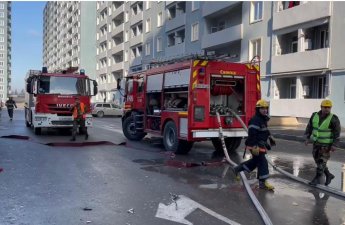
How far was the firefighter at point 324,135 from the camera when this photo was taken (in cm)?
763

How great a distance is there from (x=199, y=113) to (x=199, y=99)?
0.39 meters

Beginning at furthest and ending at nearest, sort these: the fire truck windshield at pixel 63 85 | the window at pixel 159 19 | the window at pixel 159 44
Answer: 1. the window at pixel 159 19
2. the window at pixel 159 44
3. the fire truck windshield at pixel 63 85

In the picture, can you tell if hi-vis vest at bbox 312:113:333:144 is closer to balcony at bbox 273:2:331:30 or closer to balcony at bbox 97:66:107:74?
balcony at bbox 273:2:331:30

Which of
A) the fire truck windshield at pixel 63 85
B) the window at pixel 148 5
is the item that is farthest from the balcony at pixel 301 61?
the window at pixel 148 5

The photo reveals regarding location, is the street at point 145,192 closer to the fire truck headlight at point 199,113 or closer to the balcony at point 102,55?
the fire truck headlight at point 199,113

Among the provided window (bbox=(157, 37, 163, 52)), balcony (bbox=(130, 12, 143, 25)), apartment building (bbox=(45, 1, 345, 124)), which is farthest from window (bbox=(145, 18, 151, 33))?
apartment building (bbox=(45, 1, 345, 124))

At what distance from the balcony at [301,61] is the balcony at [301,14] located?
1.96m

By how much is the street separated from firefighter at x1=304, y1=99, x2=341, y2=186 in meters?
0.48

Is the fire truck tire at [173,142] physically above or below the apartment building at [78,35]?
below

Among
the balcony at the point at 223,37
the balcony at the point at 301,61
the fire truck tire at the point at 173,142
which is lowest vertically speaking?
the fire truck tire at the point at 173,142

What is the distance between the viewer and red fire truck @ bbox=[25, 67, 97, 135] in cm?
1631

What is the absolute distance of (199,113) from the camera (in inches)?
439

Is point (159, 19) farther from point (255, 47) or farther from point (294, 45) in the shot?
point (294, 45)

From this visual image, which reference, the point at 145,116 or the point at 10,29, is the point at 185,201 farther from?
the point at 10,29
